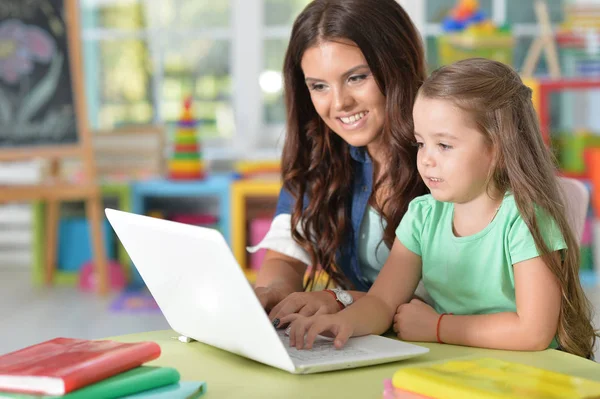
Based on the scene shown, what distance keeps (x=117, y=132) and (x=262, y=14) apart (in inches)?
38.2

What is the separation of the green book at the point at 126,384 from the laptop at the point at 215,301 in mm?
100

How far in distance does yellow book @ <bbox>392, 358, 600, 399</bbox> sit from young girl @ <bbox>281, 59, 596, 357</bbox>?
0.22 meters

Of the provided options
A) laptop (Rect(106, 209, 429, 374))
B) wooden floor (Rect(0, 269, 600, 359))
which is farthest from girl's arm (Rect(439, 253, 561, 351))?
wooden floor (Rect(0, 269, 600, 359))

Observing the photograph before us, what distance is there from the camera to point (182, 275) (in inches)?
40.6

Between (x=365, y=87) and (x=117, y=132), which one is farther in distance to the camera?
(x=117, y=132)

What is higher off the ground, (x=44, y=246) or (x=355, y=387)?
(x=355, y=387)

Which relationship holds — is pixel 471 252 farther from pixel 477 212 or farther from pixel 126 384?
pixel 126 384

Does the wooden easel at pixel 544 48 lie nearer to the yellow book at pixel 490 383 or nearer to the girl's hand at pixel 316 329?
the girl's hand at pixel 316 329

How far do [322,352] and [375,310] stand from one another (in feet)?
0.58

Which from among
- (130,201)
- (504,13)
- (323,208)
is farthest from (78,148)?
(323,208)

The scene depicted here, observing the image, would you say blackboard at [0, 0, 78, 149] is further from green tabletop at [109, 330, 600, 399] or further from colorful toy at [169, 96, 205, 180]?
green tabletop at [109, 330, 600, 399]

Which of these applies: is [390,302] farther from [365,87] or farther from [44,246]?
[44,246]

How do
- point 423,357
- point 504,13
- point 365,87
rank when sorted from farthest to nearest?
1. point 504,13
2. point 365,87
3. point 423,357

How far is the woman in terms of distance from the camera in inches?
61.4
